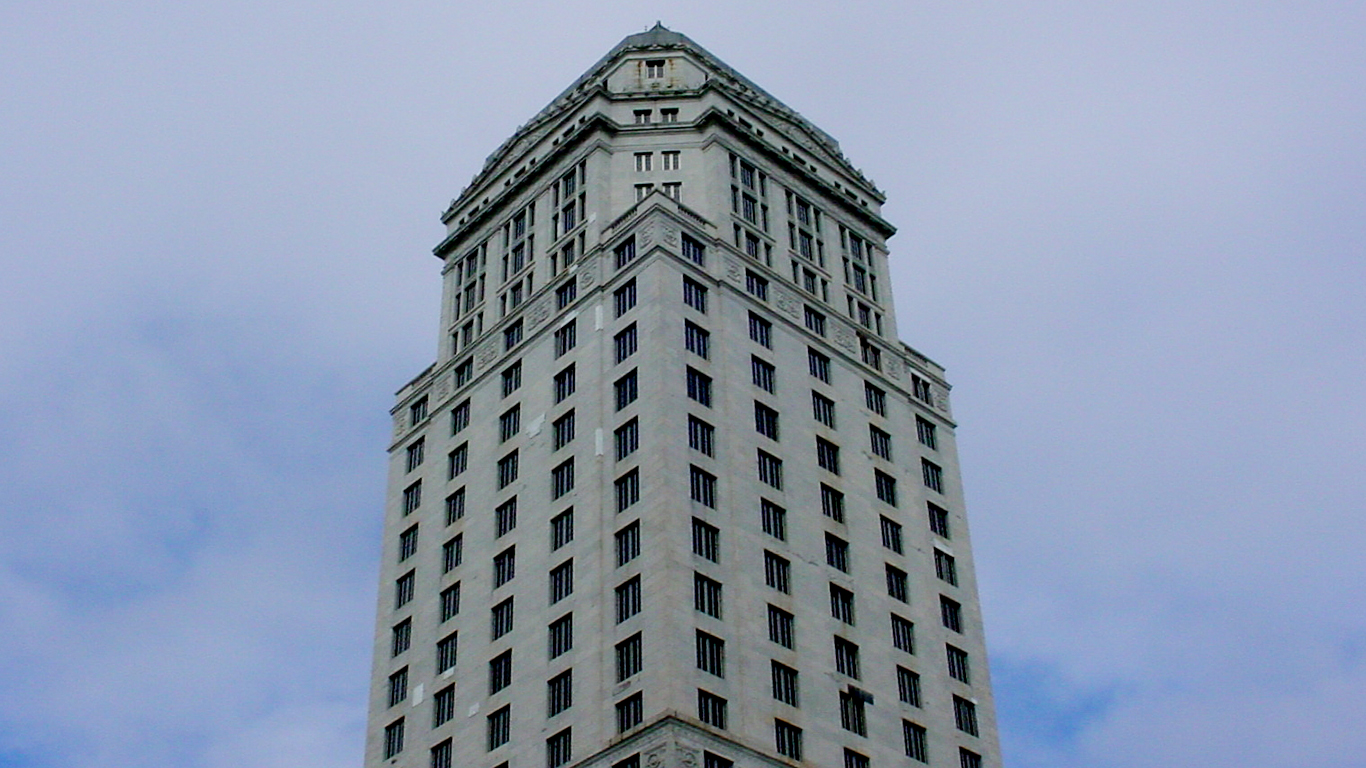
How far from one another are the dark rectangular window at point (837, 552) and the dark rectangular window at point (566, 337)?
19.7 metres

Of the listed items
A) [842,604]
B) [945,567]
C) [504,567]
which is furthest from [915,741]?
[504,567]

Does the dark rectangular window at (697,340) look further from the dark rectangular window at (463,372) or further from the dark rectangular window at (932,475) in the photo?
the dark rectangular window at (463,372)

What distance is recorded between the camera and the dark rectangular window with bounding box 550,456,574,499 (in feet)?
287

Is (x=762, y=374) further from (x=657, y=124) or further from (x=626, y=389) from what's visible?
(x=657, y=124)

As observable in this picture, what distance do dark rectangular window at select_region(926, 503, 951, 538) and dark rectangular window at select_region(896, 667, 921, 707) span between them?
485 inches

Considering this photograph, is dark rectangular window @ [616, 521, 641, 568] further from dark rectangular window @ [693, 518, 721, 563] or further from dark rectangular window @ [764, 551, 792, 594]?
dark rectangular window @ [764, 551, 792, 594]

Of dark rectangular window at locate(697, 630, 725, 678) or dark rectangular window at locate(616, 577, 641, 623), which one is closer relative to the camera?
dark rectangular window at locate(697, 630, 725, 678)

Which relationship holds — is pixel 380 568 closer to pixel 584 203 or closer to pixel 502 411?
pixel 502 411

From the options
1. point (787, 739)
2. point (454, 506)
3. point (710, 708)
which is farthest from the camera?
point (454, 506)

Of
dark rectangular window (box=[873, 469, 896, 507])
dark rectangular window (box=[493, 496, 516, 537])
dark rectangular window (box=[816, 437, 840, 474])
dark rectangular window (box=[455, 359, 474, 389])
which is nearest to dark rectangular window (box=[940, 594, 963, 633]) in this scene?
dark rectangular window (box=[873, 469, 896, 507])

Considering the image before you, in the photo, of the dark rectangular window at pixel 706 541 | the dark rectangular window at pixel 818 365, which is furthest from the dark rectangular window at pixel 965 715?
the dark rectangular window at pixel 818 365

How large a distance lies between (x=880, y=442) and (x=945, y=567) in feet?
29.1

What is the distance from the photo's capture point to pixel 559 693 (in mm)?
79938

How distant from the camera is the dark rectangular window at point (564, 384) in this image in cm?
9219
